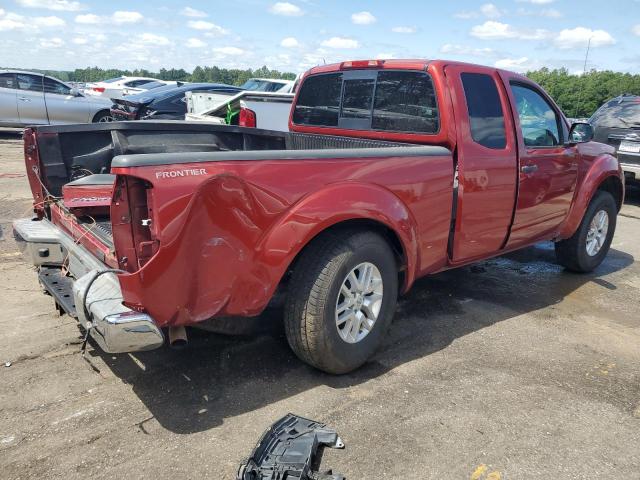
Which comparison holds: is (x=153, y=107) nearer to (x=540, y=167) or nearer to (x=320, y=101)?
(x=320, y=101)

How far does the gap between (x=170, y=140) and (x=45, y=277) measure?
4.97 ft

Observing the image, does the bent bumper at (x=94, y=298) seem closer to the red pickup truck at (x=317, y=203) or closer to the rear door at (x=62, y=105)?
the red pickup truck at (x=317, y=203)

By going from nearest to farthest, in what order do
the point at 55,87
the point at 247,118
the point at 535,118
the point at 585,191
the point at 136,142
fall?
the point at 136,142
the point at 535,118
the point at 585,191
the point at 247,118
the point at 55,87

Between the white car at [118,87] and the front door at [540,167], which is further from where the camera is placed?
the white car at [118,87]

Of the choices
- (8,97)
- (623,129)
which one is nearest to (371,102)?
(623,129)

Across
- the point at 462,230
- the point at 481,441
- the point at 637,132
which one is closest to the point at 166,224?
the point at 481,441

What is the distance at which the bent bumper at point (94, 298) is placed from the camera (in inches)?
98.7

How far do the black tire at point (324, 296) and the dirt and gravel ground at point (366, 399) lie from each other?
0.70 ft

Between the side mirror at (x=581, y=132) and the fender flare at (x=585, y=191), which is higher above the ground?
the side mirror at (x=581, y=132)

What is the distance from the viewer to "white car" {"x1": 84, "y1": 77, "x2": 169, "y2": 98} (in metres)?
20.0

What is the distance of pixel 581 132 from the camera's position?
507 centimetres

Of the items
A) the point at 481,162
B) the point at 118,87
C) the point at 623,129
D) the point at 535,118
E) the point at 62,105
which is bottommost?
the point at 62,105

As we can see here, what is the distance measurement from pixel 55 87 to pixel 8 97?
111cm

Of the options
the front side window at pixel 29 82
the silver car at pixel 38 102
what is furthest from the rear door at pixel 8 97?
the front side window at pixel 29 82
